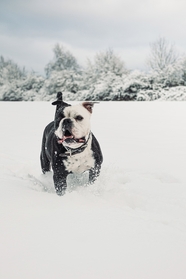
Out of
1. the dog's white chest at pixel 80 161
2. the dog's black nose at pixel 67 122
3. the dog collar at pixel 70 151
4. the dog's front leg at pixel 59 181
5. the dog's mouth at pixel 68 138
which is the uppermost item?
the dog's black nose at pixel 67 122

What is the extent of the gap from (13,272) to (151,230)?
965mm

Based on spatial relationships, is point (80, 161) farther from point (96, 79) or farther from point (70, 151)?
point (96, 79)

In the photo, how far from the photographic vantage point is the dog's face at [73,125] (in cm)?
295

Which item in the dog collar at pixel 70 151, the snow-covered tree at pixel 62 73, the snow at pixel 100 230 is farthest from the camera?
the snow-covered tree at pixel 62 73

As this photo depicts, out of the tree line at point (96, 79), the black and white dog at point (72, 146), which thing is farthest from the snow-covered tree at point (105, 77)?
the black and white dog at point (72, 146)

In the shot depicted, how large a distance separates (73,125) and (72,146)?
23 centimetres

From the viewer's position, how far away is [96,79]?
2914 cm

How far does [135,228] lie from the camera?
196cm

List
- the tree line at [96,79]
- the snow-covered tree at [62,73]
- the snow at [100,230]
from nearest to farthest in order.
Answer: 1. the snow at [100,230]
2. the tree line at [96,79]
3. the snow-covered tree at [62,73]

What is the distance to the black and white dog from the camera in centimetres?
297

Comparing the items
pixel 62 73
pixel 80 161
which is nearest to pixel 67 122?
pixel 80 161

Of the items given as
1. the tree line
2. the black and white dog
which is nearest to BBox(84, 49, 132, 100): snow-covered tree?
the tree line

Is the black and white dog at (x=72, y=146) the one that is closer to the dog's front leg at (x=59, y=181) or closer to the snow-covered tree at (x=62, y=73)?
the dog's front leg at (x=59, y=181)

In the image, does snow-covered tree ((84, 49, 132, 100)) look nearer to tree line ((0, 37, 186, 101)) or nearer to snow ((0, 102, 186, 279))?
tree line ((0, 37, 186, 101))
